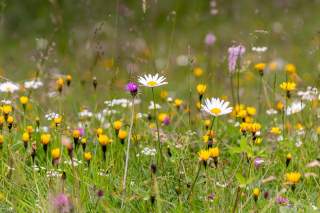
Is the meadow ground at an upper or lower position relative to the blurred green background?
lower

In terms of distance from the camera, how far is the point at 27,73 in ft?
21.2

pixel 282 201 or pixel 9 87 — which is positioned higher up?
pixel 9 87

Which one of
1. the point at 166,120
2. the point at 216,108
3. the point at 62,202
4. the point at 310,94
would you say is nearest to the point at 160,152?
the point at 216,108

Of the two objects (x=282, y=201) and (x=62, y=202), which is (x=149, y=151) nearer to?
(x=282, y=201)

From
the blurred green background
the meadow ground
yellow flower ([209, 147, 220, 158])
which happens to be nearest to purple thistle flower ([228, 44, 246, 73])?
the meadow ground

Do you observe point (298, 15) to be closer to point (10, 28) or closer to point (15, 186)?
point (10, 28)

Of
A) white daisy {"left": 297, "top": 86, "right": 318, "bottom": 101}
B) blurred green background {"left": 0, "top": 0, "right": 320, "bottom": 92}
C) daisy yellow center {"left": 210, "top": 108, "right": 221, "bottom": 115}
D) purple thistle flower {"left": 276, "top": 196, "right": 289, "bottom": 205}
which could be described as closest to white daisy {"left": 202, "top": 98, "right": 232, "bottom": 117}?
daisy yellow center {"left": 210, "top": 108, "right": 221, "bottom": 115}

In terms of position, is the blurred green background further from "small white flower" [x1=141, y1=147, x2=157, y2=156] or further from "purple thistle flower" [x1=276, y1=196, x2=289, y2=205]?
"purple thistle flower" [x1=276, y1=196, x2=289, y2=205]

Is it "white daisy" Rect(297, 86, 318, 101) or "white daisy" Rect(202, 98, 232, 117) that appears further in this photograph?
"white daisy" Rect(297, 86, 318, 101)

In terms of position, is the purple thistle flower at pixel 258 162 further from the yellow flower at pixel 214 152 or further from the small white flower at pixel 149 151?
the small white flower at pixel 149 151

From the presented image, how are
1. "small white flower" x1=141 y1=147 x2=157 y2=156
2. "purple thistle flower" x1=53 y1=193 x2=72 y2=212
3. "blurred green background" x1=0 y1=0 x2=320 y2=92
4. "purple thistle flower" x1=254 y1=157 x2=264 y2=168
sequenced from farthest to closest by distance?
"blurred green background" x1=0 y1=0 x2=320 y2=92, "small white flower" x1=141 y1=147 x2=157 y2=156, "purple thistle flower" x1=254 y1=157 x2=264 y2=168, "purple thistle flower" x1=53 y1=193 x2=72 y2=212

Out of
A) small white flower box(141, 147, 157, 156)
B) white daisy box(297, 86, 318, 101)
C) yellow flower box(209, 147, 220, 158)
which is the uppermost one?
white daisy box(297, 86, 318, 101)

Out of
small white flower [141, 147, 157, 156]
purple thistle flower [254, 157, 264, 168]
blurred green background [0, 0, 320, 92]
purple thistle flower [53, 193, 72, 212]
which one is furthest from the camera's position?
blurred green background [0, 0, 320, 92]

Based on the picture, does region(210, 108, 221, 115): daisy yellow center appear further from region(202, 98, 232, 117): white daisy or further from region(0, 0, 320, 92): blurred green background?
region(0, 0, 320, 92): blurred green background
